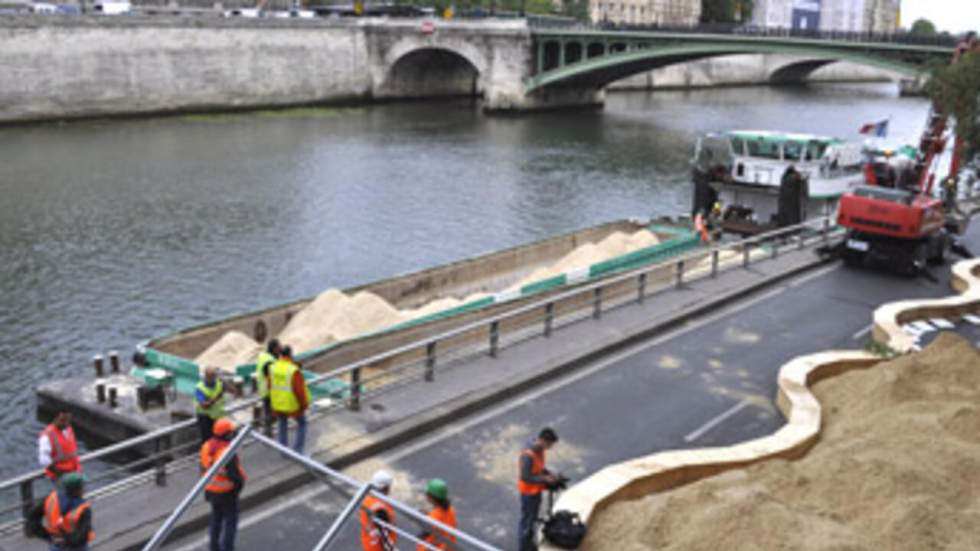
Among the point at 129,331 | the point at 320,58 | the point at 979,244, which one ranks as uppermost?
the point at 320,58

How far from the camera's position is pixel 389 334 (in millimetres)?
19094

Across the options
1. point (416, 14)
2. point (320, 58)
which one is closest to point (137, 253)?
point (320, 58)

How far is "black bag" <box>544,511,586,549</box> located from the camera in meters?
9.77

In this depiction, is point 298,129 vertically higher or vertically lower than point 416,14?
lower

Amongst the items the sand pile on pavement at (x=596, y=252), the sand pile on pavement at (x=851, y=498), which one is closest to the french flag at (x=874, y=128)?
the sand pile on pavement at (x=596, y=252)

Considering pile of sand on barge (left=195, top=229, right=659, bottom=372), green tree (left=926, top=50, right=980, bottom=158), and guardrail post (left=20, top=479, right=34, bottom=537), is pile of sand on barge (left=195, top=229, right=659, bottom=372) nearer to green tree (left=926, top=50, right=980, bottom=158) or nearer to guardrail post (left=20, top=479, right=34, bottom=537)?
guardrail post (left=20, top=479, right=34, bottom=537)

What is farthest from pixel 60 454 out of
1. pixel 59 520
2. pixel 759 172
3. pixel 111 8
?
pixel 111 8

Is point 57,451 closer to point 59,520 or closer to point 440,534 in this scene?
point 59,520

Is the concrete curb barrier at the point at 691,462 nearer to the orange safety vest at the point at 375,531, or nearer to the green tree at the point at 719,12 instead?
the orange safety vest at the point at 375,531

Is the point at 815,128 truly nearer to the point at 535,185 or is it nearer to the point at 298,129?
the point at 535,185

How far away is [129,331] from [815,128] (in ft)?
197

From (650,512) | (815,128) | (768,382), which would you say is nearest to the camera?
(650,512)

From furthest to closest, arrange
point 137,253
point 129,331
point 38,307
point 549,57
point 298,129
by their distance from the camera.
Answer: point 549,57
point 298,129
point 137,253
point 38,307
point 129,331

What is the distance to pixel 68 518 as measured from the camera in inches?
337
